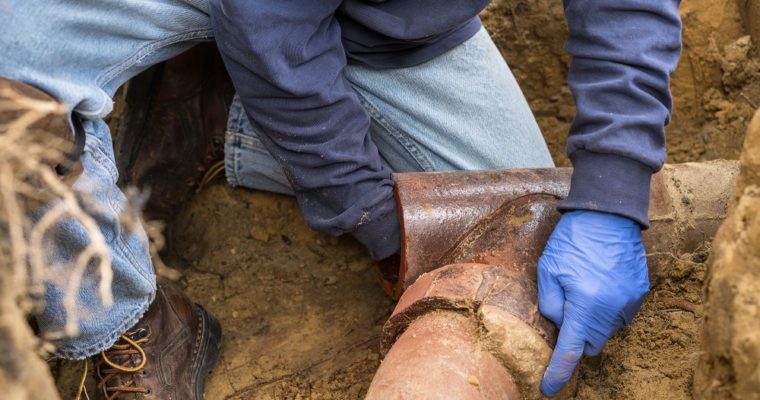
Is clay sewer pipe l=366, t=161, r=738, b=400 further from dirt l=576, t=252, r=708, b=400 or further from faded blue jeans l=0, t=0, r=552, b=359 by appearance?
faded blue jeans l=0, t=0, r=552, b=359

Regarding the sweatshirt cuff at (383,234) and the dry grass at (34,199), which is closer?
the dry grass at (34,199)

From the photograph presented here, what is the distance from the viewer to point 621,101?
1647 mm

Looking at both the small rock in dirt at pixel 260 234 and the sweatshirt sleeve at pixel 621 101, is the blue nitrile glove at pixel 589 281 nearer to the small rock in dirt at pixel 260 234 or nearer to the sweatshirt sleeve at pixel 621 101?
the sweatshirt sleeve at pixel 621 101

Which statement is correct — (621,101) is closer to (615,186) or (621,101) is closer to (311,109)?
(615,186)

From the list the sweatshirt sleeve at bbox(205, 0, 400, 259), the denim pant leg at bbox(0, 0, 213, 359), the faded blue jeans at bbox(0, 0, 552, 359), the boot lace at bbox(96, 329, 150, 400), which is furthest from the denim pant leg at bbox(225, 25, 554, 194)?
the boot lace at bbox(96, 329, 150, 400)

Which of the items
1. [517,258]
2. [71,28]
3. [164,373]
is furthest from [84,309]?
[517,258]

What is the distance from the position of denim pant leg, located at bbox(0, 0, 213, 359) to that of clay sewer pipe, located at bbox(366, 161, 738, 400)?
0.62m

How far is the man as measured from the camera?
1.60m

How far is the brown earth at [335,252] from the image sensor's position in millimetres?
2066

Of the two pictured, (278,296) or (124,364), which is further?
(278,296)

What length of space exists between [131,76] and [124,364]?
0.71 meters

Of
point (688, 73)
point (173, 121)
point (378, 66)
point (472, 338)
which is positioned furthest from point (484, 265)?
point (688, 73)

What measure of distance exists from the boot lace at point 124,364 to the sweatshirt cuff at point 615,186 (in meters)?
1.10

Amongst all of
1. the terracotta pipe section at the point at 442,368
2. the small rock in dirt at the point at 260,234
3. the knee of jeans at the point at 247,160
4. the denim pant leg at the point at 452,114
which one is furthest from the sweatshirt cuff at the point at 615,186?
the small rock in dirt at the point at 260,234
